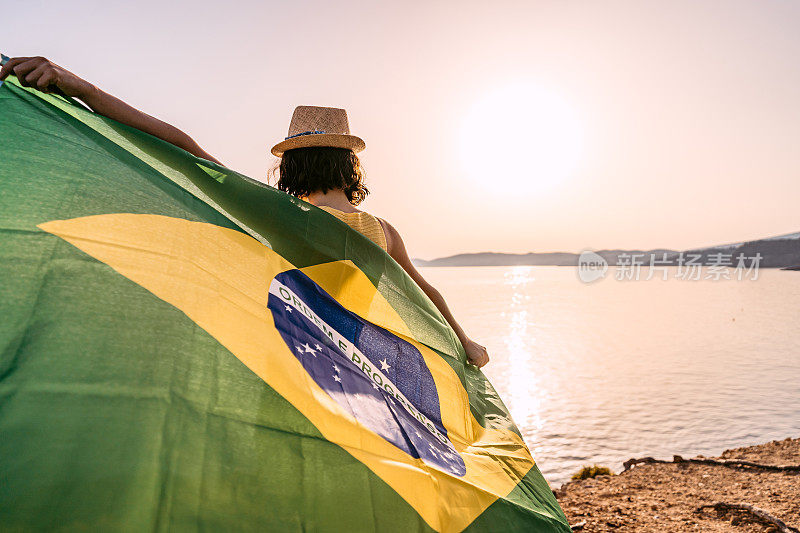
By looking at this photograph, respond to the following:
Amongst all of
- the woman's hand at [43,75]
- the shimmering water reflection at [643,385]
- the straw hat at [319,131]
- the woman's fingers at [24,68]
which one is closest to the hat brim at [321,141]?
the straw hat at [319,131]

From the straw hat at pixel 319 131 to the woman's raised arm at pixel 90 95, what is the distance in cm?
65

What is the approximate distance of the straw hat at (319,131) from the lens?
7.66ft

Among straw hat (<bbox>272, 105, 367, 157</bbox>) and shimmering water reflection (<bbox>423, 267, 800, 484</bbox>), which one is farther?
shimmering water reflection (<bbox>423, 267, 800, 484</bbox>)

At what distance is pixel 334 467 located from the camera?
3.76 feet

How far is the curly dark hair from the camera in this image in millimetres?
2332

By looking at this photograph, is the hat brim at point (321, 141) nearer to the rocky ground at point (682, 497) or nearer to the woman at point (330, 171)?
the woman at point (330, 171)

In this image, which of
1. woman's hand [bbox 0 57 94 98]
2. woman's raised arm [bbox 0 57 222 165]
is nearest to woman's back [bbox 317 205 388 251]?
woman's raised arm [bbox 0 57 222 165]

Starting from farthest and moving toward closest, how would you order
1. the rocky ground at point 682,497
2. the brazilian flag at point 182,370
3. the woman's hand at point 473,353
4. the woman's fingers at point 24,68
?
1. the rocky ground at point 682,497
2. the woman's hand at point 473,353
3. the woman's fingers at point 24,68
4. the brazilian flag at point 182,370

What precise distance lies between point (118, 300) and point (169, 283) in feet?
0.43

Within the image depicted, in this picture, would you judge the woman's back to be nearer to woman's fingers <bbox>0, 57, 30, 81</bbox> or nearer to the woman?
the woman

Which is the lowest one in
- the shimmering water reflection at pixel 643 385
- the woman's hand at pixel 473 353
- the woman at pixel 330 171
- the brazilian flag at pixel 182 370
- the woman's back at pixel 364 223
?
the shimmering water reflection at pixel 643 385

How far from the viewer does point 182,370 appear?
103 centimetres

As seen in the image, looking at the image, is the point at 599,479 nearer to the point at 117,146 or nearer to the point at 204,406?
the point at 204,406

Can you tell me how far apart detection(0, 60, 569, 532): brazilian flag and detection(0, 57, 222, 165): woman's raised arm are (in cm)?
8
